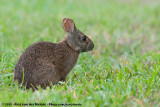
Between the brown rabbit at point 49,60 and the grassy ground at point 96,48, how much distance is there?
0.67 feet

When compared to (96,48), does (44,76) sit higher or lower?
lower

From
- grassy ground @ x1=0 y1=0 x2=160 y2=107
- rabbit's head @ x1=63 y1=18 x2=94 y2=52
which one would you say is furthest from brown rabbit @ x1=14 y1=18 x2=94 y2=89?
grassy ground @ x1=0 y1=0 x2=160 y2=107

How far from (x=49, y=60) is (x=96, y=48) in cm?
335

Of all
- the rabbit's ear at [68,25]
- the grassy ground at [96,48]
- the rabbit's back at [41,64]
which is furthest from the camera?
the rabbit's ear at [68,25]

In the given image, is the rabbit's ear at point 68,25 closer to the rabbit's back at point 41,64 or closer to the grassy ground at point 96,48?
the rabbit's back at point 41,64

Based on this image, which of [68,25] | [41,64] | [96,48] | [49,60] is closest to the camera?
[41,64]

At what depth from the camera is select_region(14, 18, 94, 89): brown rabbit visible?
4779mm

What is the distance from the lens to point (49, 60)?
5039mm

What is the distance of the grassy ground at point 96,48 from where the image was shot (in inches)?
166

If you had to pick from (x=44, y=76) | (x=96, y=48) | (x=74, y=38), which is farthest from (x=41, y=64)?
(x=96, y=48)

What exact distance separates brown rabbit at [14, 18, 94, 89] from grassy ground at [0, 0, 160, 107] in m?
0.20

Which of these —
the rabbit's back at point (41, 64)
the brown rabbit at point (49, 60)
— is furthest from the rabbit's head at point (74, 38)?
the rabbit's back at point (41, 64)

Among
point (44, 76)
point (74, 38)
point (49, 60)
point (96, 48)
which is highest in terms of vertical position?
point (96, 48)

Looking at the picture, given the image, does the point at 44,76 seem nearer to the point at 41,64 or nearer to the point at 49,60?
the point at 41,64
